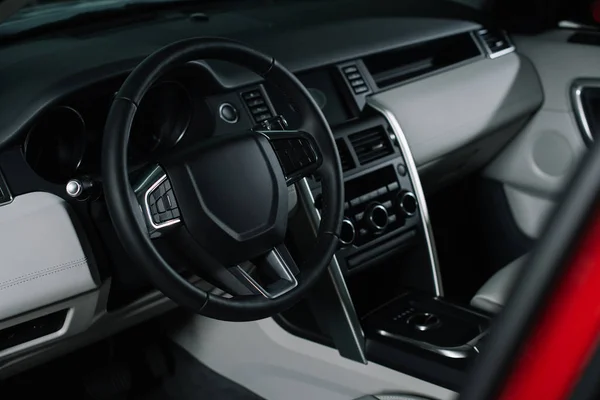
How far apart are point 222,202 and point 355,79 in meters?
0.84

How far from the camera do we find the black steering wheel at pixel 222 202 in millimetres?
1203

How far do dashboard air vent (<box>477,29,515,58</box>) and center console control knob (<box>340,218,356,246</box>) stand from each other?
929mm

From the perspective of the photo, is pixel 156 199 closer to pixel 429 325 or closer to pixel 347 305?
pixel 347 305

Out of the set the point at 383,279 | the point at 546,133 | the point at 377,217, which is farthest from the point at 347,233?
the point at 546,133

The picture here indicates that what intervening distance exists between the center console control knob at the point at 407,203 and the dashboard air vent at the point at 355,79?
286mm

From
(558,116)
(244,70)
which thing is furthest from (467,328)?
(558,116)

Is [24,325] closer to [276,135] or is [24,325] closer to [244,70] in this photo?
[276,135]

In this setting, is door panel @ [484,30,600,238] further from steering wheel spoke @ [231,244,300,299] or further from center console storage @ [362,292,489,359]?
steering wheel spoke @ [231,244,300,299]

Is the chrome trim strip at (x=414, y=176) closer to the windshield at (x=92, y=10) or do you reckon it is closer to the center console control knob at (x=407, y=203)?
the center console control knob at (x=407, y=203)

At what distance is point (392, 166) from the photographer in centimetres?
199

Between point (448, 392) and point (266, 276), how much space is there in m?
0.53

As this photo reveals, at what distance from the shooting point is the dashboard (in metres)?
1.44

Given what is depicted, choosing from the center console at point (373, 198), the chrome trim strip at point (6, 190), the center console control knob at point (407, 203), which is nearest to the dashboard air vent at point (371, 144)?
the center console at point (373, 198)

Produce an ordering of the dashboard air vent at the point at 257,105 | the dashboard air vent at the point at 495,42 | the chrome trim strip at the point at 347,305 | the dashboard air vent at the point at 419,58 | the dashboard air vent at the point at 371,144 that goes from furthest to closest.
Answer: the dashboard air vent at the point at 495,42 → the dashboard air vent at the point at 419,58 → the dashboard air vent at the point at 371,144 → the chrome trim strip at the point at 347,305 → the dashboard air vent at the point at 257,105
